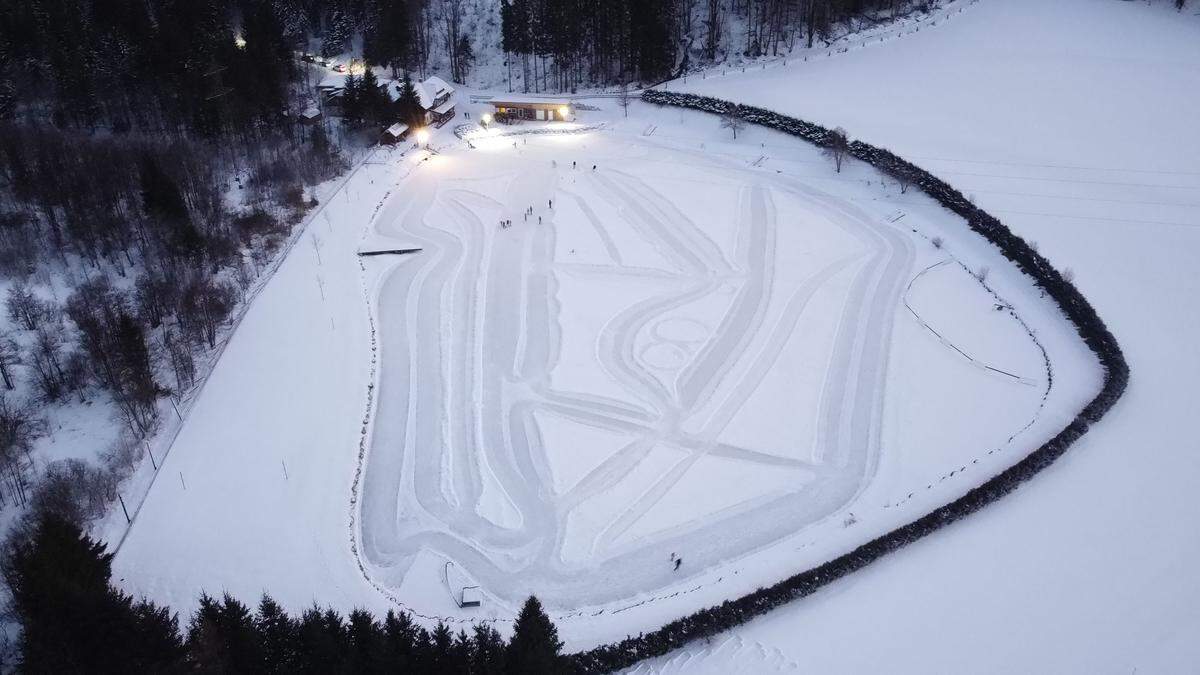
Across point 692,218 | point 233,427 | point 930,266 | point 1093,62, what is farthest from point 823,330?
point 1093,62

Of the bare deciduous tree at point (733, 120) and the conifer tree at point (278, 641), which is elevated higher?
the bare deciduous tree at point (733, 120)

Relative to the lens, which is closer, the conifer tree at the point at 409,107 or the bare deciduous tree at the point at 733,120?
the bare deciduous tree at the point at 733,120

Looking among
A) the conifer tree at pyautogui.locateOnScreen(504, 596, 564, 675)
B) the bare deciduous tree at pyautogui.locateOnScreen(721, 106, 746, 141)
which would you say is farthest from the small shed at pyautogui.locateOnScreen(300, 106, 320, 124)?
the conifer tree at pyautogui.locateOnScreen(504, 596, 564, 675)

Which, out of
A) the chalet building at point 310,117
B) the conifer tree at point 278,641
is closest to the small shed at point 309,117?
the chalet building at point 310,117

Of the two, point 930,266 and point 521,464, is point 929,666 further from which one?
point 930,266

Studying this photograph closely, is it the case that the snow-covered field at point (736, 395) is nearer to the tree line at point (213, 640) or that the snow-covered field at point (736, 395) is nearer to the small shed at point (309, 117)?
the tree line at point (213, 640)

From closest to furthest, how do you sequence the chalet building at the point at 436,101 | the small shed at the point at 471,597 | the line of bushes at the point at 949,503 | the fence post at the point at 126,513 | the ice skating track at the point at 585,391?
the line of bushes at the point at 949,503 → the small shed at the point at 471,597 → the fence post at the point at 126,513 → the ice skating track at the point at 585,391 → the chalet building at the point at 436,101

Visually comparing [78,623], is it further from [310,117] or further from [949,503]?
[310,117]
